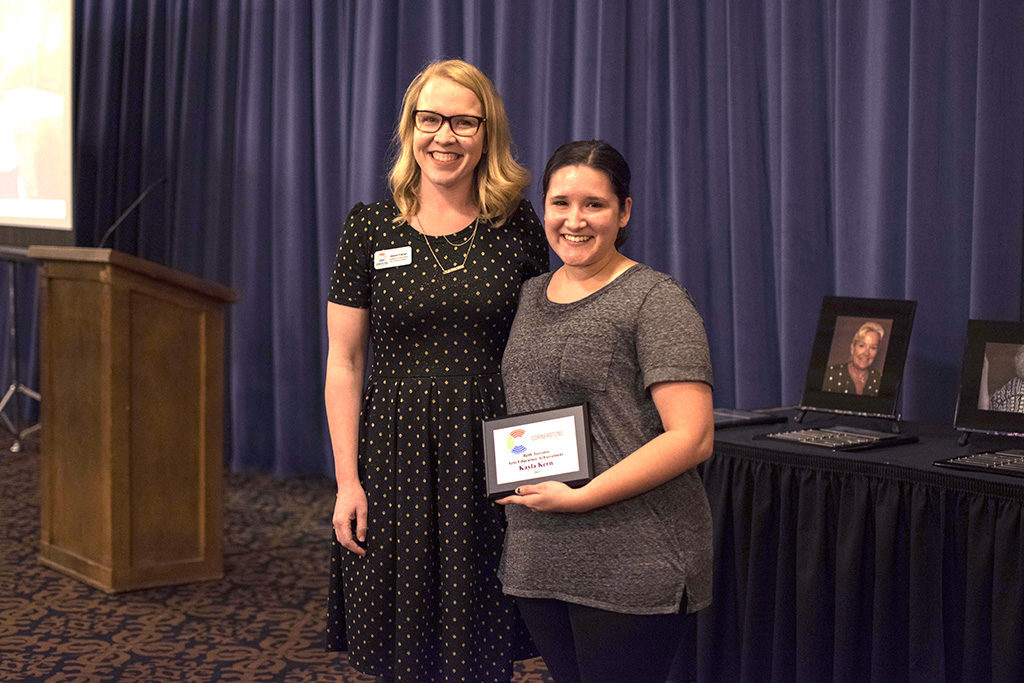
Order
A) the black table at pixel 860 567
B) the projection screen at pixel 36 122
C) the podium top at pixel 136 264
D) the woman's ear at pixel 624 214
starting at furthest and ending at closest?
the projection screen at pixel 36 122, the podium top at pixel 136 264, the black table at pixel 860 567, the woman's ear at pixel 624 214

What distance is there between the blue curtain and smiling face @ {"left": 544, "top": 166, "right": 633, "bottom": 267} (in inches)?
68.0

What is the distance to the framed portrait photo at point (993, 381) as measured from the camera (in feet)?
7.90

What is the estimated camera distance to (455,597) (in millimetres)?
1808

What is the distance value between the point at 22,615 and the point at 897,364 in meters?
2.70

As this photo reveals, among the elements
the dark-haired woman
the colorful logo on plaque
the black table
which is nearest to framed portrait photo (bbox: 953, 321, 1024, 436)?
the black table

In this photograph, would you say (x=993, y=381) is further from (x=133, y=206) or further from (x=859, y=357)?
(x=133, y=206)

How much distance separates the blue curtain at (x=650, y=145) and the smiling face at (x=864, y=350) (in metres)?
0.37

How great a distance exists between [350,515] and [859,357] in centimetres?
151

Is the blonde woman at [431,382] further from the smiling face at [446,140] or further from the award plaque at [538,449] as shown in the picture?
the award plaque at [538,449]

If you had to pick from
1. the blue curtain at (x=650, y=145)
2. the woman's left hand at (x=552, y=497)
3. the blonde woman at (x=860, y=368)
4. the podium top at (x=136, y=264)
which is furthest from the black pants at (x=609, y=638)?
the podium top at (x=136, y=264)

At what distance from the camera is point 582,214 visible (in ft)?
5.12

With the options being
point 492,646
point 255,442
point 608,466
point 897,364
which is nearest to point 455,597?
point 492,646

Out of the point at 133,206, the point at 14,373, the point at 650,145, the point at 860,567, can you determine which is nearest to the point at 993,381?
the point at 860,567

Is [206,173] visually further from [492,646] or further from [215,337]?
[492,646]
